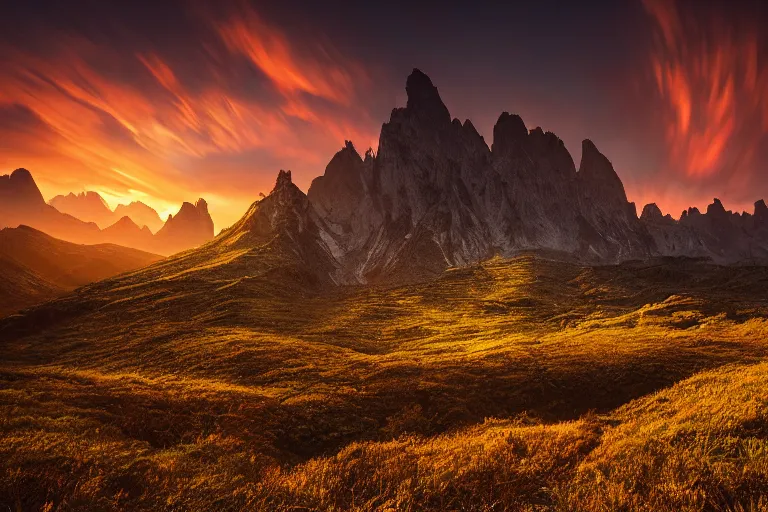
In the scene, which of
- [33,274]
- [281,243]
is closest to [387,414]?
[281,243]

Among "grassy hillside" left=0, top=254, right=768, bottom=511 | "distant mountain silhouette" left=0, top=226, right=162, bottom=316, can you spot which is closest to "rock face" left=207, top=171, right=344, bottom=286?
"grassy hillside" left=0, top=254, right=768, bottom=511

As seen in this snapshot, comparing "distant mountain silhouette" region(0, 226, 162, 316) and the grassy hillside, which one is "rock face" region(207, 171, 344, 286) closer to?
the grassy hillside

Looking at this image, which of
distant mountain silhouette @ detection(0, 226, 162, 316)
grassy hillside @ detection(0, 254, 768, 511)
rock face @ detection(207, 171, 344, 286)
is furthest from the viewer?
distant mountain silhouette @ detection(0, 226, 162, 316)

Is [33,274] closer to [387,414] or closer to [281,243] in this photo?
[281,243]

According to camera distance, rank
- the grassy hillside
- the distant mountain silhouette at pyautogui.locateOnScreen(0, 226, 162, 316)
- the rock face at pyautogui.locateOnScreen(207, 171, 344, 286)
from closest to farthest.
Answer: the grassy hillside, the rock face at pyautogui.locateOnScreen(207, 171, 344, 286), the distant mountain silhouette at pyautogui.locateOnScreen(0, 226, 162, 316)

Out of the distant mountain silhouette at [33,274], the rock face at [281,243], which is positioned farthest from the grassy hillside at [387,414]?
the distant mountain silhouette at [33,274]

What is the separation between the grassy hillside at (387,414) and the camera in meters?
10.8

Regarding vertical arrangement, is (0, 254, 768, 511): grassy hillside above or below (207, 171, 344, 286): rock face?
below

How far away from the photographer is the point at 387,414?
2412 cm

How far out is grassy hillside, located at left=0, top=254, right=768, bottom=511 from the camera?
426 inches

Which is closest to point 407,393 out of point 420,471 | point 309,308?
point 420,471

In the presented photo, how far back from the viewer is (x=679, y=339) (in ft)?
130

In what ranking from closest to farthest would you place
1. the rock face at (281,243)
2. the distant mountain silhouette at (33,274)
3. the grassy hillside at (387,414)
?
1. the grassy hillside at (387,414)
2. the rock face at (281,243)
3. the distant mountain silhouette at (33,274)

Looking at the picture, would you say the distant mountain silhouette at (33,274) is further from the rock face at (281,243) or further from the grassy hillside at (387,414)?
the grassy hillside at (387,414)
